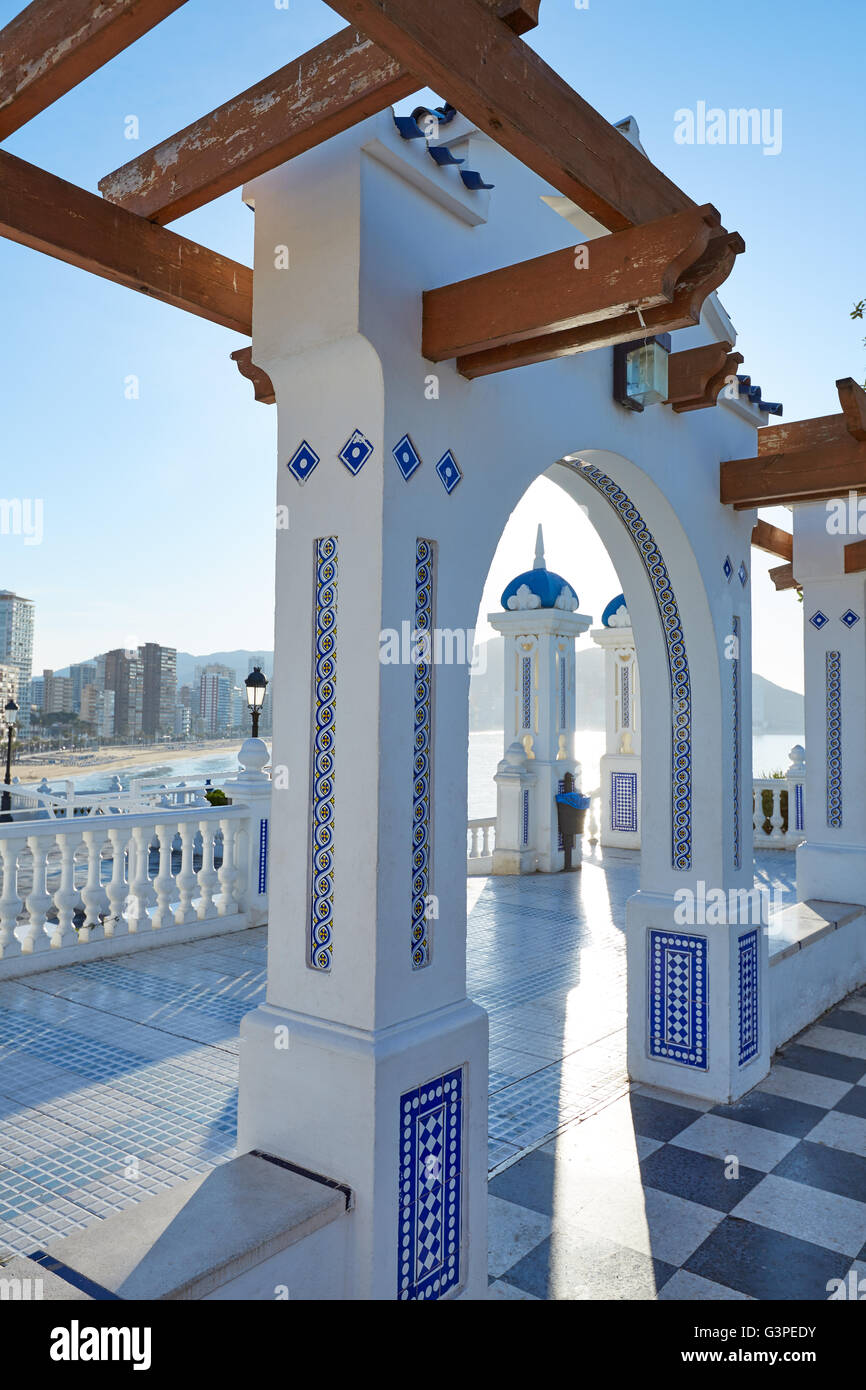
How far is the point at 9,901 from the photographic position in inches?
187

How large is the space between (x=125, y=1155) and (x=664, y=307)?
9.72 ft

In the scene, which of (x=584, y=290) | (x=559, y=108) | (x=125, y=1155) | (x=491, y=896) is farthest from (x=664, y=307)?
(x=491, y=896)

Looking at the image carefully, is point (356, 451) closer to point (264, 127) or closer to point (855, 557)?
point (264, 127)

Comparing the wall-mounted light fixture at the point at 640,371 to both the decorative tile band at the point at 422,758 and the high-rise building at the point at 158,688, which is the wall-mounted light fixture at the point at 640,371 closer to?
the decorative tile band at the point at 422,758

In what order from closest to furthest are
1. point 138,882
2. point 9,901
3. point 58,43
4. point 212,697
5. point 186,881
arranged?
point 58,43, point 9,901, point 138,882, point 186,881, point 212,697

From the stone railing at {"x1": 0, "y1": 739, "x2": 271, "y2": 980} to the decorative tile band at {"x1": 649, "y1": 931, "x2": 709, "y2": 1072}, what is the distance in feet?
8.90

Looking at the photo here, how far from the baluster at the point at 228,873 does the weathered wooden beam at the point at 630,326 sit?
13.7 ft

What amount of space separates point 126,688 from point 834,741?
25.5 meters

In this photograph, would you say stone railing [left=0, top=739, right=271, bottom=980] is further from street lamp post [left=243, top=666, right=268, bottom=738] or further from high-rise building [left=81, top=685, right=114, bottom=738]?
high-rise building [left=81, top=685, right=114, bottom=738]

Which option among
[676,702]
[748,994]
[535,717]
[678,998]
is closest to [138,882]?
[678,998]

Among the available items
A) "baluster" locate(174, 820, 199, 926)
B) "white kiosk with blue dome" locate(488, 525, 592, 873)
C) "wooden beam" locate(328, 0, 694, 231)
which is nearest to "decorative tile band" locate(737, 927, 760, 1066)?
"wooden beam" locate(328, 0, 694, 231)

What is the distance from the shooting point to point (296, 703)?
7.48ft

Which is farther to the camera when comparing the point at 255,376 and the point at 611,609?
the point at 611,609

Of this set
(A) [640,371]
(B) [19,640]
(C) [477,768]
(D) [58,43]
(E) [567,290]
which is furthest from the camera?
(C) [477,768]
